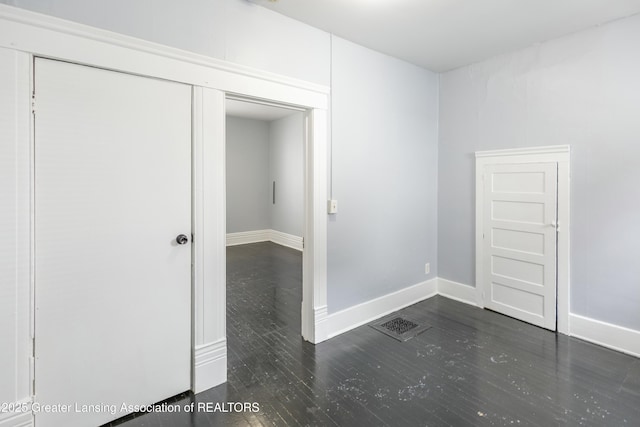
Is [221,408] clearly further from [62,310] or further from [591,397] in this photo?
[591,397]

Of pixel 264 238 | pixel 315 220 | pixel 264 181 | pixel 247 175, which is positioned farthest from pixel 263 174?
pixel 315 220

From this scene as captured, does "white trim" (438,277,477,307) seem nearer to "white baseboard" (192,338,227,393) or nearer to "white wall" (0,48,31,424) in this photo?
"white baseboard" (192,338,227,393)

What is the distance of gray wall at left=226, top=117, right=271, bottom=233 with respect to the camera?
23.8 feet

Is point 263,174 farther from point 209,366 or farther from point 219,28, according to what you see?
point 209,366

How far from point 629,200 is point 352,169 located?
234 centimetres

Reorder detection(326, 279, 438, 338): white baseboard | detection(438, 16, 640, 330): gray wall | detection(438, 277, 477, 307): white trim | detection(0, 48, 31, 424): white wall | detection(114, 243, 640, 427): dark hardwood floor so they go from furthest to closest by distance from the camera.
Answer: detection(438, 277, 477, 307): white trim < detection(326, 279, 438, 338): white baseboard < detection(438, 16, 640, 330): gray wall < detection(114, 243, 640, 427): dark hardwood floor < detection(0, 48, 31, 424): white wall

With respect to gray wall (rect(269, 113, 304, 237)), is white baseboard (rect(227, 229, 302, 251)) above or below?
below

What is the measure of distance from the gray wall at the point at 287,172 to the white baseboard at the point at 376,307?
3.31 metres

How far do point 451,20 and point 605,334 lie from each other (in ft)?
9.92

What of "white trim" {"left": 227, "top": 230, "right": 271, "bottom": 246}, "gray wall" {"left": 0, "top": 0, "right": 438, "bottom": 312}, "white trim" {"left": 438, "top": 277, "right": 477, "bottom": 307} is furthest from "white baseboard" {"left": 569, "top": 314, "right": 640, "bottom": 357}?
"white trim" {"left": 227, "top": 230, "right": 271, "bottom": 246}

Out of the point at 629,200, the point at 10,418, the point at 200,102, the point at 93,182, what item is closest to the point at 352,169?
the point at 200,102

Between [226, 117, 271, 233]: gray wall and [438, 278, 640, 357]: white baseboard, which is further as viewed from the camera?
[226, 117, 271, 233]: gray wall

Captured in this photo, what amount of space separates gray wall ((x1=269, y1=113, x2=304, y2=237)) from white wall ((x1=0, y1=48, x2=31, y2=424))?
203 inches

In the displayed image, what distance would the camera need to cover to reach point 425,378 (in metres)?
2.33
